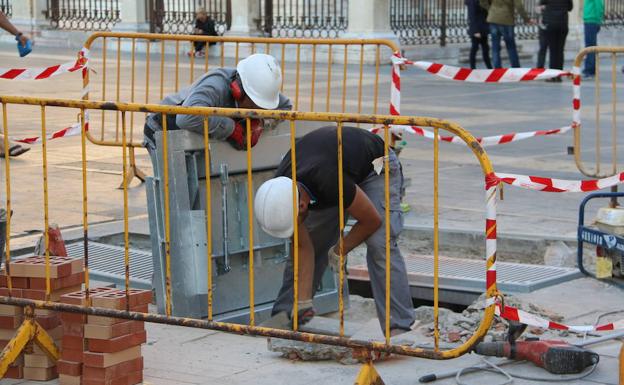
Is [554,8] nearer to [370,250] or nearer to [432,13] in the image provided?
[432,13]

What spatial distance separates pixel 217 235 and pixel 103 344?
116 cm

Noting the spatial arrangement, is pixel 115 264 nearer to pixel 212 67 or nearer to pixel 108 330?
pixel 108 330

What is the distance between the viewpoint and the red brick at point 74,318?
529 centimetres

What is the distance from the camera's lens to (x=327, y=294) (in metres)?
6.67

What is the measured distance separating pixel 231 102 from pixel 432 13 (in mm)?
22087

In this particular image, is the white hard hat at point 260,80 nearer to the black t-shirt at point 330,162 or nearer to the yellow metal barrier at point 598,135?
the black t-shirt at point 330,162

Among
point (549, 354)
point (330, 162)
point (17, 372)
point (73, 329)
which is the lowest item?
point (17, 372)

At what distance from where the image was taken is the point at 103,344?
524 centimetres

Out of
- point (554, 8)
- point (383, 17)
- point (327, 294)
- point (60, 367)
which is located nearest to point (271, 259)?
point (327, 294)

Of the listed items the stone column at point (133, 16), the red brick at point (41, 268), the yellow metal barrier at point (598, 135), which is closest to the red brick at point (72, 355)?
the red brick at point (41, 268)

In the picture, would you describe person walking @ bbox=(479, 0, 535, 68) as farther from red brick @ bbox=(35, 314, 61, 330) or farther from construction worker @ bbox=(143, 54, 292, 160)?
red brick @ bbox=(35, 314, 61, 330)

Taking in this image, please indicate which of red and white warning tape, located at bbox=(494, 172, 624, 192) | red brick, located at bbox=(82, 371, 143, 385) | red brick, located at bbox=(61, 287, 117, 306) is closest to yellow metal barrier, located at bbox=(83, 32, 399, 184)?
red brick, located at bbox=(61, 287, 117, 306)

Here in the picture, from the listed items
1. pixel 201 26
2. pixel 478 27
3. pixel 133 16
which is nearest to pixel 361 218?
pixel 478 27

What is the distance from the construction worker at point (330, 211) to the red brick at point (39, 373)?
3.82 ft
